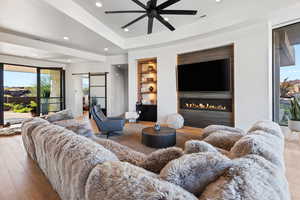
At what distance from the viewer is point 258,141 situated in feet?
3.92

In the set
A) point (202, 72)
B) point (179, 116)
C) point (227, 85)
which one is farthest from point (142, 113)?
point (227, 85)

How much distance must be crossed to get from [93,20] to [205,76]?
3867 mm

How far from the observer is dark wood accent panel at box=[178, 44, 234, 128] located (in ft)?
15.4

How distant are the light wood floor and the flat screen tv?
92.6 inches

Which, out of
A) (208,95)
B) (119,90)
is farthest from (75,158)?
(119,90)

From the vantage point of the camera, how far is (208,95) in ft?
17.1

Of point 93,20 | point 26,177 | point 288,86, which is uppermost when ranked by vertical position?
point 93,20

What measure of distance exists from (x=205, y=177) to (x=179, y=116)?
4669mm

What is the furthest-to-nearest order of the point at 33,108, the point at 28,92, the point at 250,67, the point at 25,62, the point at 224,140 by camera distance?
the point at 33,108 → the point at 28,92 → the point at 25,62 → the point at 250,67 → the point at 224,140

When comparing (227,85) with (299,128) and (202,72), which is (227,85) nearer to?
(202,72)

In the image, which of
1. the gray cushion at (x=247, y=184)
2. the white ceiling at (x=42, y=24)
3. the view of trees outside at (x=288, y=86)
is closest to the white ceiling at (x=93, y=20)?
the white ceiling at (x=42, y=24)

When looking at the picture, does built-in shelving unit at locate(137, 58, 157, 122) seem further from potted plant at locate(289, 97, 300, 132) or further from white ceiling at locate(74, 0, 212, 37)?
potted plant at locate(289, 97, 300, 132)

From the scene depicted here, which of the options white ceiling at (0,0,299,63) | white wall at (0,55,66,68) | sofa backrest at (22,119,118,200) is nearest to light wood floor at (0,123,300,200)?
sofa backrest at (22,119,118,200)

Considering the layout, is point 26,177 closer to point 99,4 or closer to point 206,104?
point 99,4
